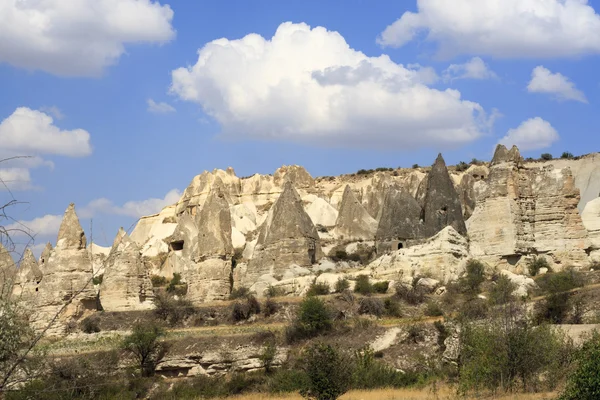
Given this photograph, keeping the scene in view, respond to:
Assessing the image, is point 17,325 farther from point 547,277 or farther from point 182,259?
point 182,259

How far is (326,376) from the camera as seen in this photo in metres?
18.8

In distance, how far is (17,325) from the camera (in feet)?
35.7

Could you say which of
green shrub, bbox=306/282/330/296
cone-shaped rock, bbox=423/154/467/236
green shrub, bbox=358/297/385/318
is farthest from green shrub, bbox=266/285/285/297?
cone-shaped rock, bbox=423/154/467/236

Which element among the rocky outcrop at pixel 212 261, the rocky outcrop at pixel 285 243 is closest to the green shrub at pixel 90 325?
the rocky outcrop at pixel 212 261

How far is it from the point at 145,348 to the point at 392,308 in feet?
25.4

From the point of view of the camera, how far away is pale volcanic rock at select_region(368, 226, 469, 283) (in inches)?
1243

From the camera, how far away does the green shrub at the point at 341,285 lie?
30.9 m

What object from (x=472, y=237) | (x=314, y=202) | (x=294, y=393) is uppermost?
(x=314, y=202)

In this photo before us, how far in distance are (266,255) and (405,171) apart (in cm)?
4864

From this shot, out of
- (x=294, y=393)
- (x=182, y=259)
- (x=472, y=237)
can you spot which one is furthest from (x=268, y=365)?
(x=182, y=259)

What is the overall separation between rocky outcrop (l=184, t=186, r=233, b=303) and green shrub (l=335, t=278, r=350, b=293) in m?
4.38

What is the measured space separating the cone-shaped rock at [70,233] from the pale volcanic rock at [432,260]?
34.2ft

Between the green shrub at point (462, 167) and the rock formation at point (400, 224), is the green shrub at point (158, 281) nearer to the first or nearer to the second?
the rock formation at point (400, 224)

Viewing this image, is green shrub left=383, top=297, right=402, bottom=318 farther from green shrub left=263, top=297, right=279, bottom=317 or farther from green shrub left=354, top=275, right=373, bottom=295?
green shrub left=263, top=297, right=279, bottom=317
